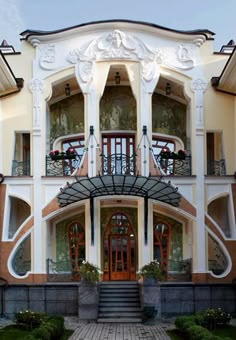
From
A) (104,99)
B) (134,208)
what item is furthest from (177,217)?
(104,99)

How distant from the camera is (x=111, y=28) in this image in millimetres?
20109

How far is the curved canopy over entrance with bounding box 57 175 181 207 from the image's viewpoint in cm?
1795

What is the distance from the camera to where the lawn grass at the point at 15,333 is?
1408 centimetres

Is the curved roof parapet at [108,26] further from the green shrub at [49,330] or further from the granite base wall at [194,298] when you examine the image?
the green shrub at [49,330]

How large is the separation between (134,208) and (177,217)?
5.60ft

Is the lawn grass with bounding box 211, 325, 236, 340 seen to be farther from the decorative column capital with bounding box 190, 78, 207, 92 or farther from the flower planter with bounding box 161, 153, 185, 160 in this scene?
the decorative column capital with bounding box 190, 78, 207, 92

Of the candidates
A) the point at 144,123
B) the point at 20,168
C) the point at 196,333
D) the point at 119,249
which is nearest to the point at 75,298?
the point at 119,249

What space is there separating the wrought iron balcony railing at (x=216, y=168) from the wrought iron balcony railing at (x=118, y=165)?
9.46ft

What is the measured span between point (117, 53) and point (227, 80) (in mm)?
4033

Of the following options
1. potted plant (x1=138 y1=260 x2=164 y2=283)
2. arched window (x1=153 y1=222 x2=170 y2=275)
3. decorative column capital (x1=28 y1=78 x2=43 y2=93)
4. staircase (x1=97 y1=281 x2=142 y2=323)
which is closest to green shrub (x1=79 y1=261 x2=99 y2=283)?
staircase (x1=97 y1=281 x2=142 y2=323)

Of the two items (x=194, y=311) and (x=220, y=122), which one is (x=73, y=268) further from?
(x=220, y=122)

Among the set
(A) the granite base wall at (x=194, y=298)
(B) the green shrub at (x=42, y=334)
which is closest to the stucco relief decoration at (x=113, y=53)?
(A) the granite base wall at (x=194, y=298)

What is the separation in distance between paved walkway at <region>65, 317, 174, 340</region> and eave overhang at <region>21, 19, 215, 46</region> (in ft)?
32.3

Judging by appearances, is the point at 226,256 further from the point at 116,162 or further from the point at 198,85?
the point at 198,85
